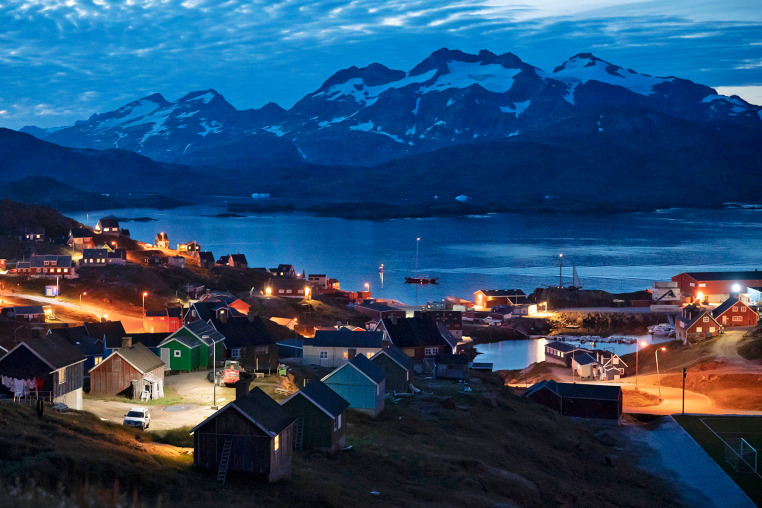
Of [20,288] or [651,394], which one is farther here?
[20,288]

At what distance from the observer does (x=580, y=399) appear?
36375mm

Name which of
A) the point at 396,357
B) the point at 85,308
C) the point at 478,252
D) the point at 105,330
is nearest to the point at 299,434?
the point at 396,357

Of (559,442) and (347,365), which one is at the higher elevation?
(347,365)

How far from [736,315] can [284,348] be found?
3183 centimetres

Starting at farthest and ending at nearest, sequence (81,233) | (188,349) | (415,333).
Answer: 1. (81,233)
2. (415,333)
3. (188,349)

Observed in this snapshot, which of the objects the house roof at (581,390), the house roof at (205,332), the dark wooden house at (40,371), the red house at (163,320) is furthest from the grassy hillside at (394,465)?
the red house at (163,320)

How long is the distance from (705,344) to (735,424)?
18.3m

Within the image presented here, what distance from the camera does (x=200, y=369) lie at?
3353 centimetres

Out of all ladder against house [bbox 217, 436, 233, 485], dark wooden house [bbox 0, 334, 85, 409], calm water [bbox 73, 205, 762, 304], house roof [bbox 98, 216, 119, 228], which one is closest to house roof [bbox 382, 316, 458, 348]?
dark wooden house [bbox 0, 334, 85, 409]

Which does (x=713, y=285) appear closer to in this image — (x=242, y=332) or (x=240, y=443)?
(x=242, y=332)

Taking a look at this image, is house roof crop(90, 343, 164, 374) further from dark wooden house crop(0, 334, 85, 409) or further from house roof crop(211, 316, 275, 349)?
house roof crop(211, 316, 275, 349)

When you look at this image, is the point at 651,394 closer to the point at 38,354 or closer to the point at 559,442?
the point at 559,442

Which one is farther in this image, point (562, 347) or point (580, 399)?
point (562, 347)

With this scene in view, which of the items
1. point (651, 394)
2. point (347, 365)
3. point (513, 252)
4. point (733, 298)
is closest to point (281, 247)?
point (513, 252)
